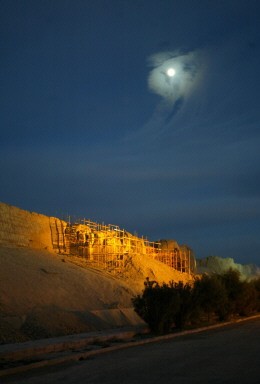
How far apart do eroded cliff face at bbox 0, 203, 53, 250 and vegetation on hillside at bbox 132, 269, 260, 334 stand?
36.5 ft

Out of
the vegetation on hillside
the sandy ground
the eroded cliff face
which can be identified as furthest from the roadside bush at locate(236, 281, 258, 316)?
the eroded cliff face

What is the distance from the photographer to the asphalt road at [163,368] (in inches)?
464

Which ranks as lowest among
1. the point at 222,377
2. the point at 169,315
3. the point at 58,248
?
the point at 222,377

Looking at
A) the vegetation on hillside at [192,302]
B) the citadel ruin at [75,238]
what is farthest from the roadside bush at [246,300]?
the citadel ruin at [75,238]

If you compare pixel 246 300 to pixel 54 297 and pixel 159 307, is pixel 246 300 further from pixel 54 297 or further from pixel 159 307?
pixel 159 307

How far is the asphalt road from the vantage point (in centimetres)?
1177

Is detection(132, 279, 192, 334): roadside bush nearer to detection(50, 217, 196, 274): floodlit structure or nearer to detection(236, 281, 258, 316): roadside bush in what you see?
detection(236, 281, 258, 316): roadside bush

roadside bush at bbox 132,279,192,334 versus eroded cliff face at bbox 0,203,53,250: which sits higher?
eroded cliff face at bbox 0,203,53,250


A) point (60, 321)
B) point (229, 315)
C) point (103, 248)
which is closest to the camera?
point (60, 321)

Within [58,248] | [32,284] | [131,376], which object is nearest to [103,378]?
[131,376]

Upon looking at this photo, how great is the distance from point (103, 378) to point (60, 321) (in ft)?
45.5

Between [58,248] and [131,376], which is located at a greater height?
[58,248]

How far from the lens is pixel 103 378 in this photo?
12.2m

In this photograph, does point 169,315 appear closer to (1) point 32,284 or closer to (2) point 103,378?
(1) point 32,284
